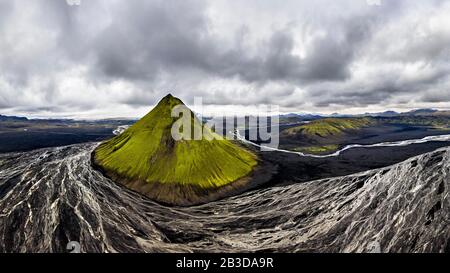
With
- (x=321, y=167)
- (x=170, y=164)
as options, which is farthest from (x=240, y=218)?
(x=321, y=167)

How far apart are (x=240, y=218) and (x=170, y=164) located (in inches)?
1505

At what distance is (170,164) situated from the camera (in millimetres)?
96625

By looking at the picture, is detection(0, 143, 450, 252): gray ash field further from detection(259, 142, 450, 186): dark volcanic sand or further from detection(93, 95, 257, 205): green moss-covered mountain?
detection(259, 142, 450, 186): dark volcanic sand

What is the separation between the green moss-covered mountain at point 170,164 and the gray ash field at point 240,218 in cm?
717

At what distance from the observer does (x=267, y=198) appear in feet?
286

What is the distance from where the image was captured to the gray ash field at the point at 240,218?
184ft

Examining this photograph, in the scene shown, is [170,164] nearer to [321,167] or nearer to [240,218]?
[240,218]

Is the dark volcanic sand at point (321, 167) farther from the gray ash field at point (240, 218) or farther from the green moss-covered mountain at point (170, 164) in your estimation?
the green moss-covered mountain at point (170, 164)

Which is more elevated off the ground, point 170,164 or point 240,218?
point 170,164

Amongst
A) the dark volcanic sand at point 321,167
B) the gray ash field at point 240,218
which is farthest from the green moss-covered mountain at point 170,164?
the dark volcanic sand at point 321,167

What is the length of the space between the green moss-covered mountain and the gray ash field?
7.17 metres

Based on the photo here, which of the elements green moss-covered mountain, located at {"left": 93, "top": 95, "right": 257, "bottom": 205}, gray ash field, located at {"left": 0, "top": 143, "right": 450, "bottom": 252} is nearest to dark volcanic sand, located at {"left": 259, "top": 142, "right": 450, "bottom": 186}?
gray ash field, located at {"left": 0, "top": 143, "right": 450, "bottom": 252}

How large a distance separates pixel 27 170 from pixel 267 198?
382 ft
